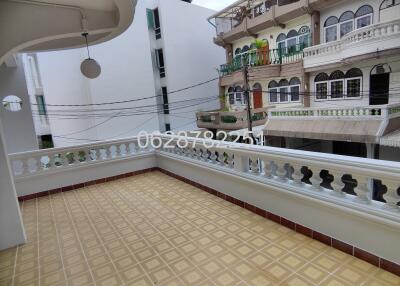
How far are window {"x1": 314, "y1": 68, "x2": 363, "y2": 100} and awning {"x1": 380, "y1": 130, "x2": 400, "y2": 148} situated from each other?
187 cm

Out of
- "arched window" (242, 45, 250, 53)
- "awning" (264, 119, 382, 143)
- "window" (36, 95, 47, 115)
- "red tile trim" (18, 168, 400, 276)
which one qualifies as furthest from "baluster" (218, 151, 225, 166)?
"window" (36, 95, 47, 115)

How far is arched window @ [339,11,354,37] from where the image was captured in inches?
292

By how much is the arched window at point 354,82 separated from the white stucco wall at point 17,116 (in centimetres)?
860

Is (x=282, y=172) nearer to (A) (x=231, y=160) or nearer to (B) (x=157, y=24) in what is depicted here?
(A) (x=231, y=160)

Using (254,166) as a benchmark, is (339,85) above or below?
above

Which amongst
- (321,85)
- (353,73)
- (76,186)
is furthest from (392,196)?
(321,85)

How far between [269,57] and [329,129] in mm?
3909

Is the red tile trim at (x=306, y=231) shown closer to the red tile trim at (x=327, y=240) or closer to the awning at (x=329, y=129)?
the red tile trim at (x=327, y=240)

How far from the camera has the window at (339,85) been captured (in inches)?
302

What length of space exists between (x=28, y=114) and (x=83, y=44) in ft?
7.03

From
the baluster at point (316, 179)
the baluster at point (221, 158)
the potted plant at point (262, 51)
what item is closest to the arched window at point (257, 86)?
the potted plant at point (262, 51)

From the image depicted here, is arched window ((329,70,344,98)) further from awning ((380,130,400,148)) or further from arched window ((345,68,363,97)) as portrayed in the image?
awning ((380,130,400,148))

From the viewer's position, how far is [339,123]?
709 cm

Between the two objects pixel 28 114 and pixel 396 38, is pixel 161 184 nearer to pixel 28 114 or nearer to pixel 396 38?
pixel 28 114
